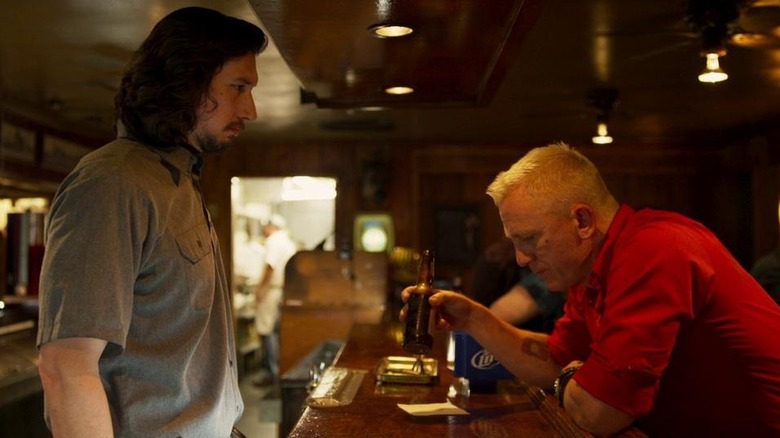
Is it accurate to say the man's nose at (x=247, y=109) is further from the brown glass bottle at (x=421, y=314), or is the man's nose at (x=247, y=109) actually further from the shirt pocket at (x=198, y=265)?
the brown glass bottle at (x=421, y=314)

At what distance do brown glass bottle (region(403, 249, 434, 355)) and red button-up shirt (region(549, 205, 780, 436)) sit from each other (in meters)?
0.41

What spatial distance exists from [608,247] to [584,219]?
0.38ft

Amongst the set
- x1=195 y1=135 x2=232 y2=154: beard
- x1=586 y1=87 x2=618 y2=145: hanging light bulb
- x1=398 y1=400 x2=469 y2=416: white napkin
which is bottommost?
x1=398 y1=400 x2=469 y2=416: white napkin

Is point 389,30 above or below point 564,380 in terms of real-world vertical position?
above

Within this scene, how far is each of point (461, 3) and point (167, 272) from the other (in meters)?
1.14

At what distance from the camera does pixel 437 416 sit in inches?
73.6

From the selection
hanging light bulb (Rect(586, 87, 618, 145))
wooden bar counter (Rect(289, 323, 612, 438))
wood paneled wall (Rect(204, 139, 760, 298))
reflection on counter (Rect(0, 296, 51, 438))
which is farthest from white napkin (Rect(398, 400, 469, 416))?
wood paneled wall (Rect(204, 139, 760, 298))

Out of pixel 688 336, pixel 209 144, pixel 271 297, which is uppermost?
pixel 209 144

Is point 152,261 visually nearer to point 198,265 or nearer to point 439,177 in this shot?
point 198,265

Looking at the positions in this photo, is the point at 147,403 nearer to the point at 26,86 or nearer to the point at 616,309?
the point at 616,309

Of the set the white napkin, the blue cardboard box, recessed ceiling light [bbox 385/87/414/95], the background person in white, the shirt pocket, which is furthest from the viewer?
the background person in white

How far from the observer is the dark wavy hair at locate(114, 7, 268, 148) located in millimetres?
1482

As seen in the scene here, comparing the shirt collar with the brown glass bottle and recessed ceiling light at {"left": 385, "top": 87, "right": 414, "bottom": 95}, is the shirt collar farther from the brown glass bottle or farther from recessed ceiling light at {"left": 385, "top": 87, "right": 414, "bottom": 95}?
recessed ceiling light at {"left": 385, "top": 87, "right": 414, "bottom": 95}

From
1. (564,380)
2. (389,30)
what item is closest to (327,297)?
(389,30)
